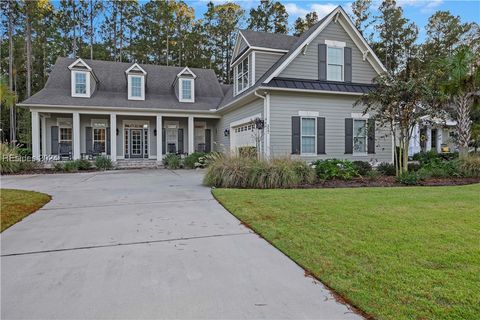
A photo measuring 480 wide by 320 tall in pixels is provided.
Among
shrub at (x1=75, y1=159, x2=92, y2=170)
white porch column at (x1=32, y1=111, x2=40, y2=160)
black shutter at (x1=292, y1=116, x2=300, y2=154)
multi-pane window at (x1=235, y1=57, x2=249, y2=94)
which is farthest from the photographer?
white porch column at (x1=32, y1=111, x2=40, y2=160)

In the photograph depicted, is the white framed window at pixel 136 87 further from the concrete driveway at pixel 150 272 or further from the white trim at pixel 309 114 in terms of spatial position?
the concrete driveway at pixel 150 272

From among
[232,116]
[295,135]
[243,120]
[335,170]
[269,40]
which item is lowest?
[335,170]

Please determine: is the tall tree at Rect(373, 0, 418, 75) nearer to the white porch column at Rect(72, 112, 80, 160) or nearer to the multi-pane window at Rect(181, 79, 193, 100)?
the multi-pane window at Rect(181, 79, 193, 100)

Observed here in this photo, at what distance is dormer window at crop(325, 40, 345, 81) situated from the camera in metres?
13.0

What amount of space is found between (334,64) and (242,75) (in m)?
4.35

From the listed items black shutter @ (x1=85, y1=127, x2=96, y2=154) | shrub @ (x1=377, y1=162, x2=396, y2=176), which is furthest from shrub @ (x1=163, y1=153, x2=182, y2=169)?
shrub @ (x1=377, y1=162, x2=396, y2=176)

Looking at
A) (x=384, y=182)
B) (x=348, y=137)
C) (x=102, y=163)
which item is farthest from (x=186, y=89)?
(x=384, y=182)

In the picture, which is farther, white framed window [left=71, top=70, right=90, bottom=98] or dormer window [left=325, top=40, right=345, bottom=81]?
white framed window [left=71, top=70, right=90, bottom=98]

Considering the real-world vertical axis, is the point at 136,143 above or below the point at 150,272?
above

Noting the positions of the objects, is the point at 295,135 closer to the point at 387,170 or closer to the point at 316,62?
the point at 316,62

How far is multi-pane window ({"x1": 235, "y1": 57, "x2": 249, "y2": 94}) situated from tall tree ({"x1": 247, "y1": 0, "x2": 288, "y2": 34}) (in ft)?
52.5

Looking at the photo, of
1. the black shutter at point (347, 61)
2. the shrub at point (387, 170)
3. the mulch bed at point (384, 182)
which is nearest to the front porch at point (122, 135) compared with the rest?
A: the black shutter at point (347, 61)

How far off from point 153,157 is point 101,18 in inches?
738

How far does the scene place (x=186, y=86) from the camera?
1830 cm
